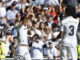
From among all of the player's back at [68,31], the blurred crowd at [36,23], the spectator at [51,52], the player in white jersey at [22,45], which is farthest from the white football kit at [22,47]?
the spectator at [51,52]

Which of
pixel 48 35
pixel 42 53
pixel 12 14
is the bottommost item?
pixel 42 53

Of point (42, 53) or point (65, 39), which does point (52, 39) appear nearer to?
point (42, 53)

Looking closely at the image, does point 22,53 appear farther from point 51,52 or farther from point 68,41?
point 51,52

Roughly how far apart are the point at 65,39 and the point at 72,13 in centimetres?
83

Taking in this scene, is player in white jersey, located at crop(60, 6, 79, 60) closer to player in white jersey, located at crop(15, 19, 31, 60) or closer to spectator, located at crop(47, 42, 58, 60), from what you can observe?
player in white jersey, located at crop(15, 19, 31, 60)

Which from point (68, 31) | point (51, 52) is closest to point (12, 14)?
point (51, 52)

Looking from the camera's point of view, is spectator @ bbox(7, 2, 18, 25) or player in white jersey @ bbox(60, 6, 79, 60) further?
spectator @ bbox(7, 2, 18, 25)

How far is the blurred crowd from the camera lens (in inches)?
354

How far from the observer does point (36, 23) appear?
9562 mm

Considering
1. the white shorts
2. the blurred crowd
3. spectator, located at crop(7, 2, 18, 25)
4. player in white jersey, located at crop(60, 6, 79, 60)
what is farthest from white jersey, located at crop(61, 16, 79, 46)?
spectator, located at crop(7, 2, 18, 25)

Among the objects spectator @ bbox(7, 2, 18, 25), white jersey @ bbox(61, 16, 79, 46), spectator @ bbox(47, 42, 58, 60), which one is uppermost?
spectator @ bbox(7, 2, 18, 25)

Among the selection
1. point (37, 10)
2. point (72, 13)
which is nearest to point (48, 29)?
point (37, 10)

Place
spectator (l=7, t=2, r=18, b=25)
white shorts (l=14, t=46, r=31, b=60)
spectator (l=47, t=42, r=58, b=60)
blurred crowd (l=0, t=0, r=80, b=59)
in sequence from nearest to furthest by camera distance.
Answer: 1. white shorts (l=14, t=46, r=31, b=60)
2. spectator (l=47, t=42, r=58, b=60)
3. blurred crowd (l=0, t=0, r=80, b=59)
4. spectator (l=7, t=2, r=18, b=25)

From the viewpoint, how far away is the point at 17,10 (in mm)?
10016
